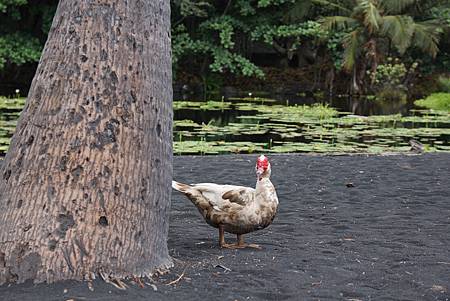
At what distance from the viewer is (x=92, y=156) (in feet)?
15.6

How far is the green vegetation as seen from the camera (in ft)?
80.2

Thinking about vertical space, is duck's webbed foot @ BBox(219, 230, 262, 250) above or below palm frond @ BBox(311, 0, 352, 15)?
below

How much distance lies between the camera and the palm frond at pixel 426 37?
2769 cm

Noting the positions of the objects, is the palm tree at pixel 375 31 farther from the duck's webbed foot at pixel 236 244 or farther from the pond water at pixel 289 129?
the duck's webbed foot at pixel 236 244

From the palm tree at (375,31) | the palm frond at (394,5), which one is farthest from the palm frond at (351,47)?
the palm frond at (394,5)

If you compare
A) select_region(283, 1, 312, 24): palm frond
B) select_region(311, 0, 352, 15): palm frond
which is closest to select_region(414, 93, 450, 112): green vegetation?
select_region(311, 0, 352, 15): palm frond

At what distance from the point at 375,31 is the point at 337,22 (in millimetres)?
1322

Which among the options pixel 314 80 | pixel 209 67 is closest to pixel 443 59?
pixel 314 80

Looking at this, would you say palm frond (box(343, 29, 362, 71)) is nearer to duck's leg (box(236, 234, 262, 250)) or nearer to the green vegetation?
the green vegetation

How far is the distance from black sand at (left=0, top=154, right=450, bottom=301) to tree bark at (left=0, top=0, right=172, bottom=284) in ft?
0.62

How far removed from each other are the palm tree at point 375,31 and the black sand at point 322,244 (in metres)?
17.3

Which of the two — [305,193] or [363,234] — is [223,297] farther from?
[305,193]

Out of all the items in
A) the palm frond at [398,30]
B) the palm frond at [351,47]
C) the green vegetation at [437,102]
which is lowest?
the green vegetation at [437,102]

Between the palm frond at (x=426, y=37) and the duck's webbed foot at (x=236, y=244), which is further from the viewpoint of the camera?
the palm frond at (x=426, y=37)
